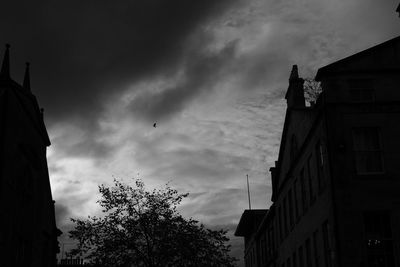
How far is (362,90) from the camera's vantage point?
31859 mm

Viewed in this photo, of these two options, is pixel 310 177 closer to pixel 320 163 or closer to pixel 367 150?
pixel 320 163

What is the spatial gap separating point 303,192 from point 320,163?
5.38 meters

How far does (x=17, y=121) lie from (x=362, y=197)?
20.9 m

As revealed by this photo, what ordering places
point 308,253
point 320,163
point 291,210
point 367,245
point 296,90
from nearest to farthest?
1. point 367,245
2. point 320,163
3. point 308,253
4. point 296,90
5. point 291,210

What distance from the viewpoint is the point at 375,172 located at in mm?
30672

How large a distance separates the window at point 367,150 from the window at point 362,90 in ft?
5.23

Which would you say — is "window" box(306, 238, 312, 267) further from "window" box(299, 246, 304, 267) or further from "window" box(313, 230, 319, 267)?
"window" box(299, 246, 304, 267)

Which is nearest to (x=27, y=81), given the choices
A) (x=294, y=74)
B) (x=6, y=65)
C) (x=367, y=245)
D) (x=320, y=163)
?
(x=6, y=65)

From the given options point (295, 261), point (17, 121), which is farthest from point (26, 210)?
point (295, 261)

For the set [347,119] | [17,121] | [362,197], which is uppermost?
[17,121]

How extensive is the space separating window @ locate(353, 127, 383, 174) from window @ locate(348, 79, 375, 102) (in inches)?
62.8

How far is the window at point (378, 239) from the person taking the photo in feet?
95.1

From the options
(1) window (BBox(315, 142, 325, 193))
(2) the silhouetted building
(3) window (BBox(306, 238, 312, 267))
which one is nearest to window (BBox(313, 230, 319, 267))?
(3) window (BBox(306, 238, 312, 267))

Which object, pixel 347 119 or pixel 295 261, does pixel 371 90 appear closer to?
pixel 347 119
